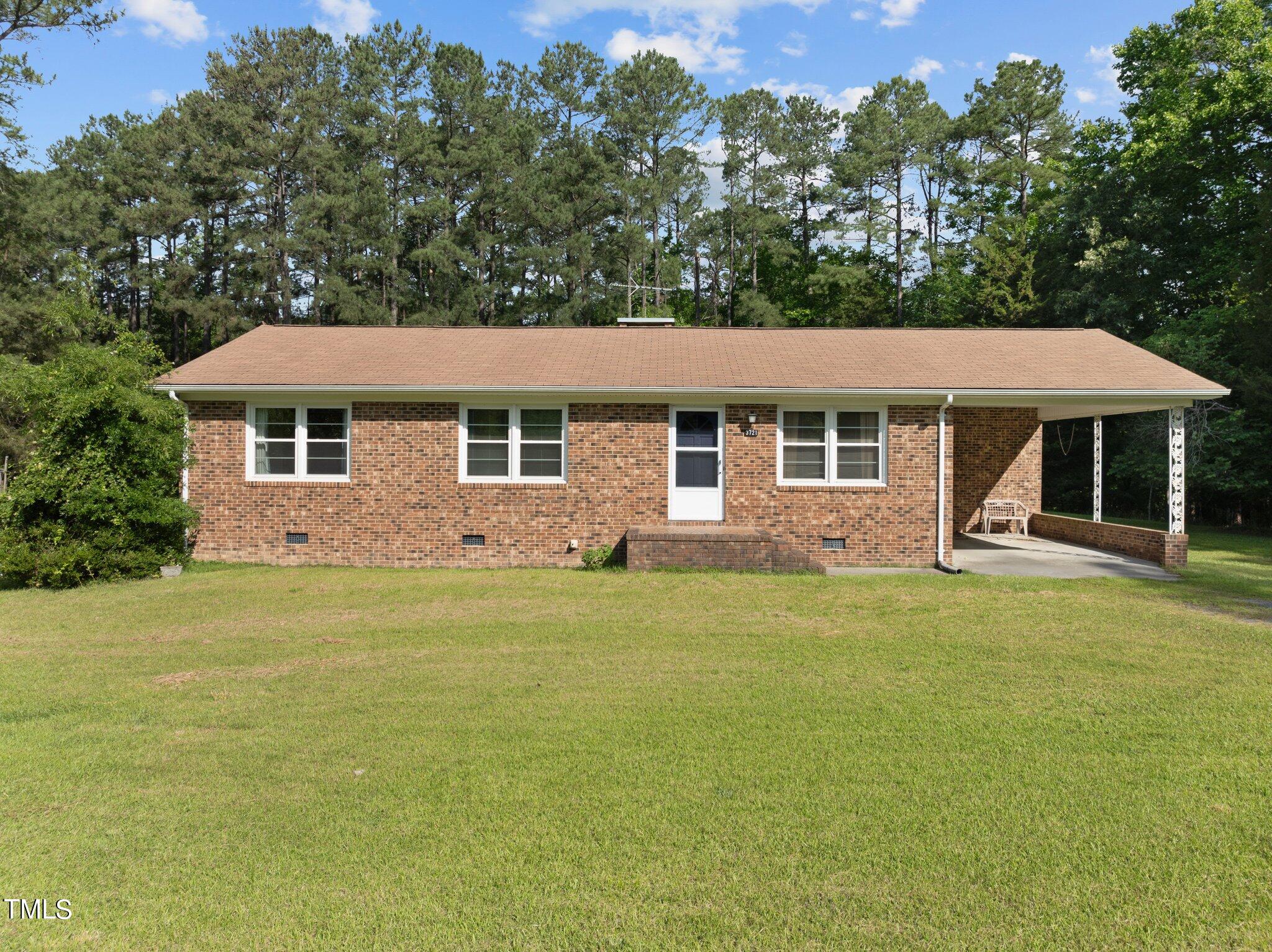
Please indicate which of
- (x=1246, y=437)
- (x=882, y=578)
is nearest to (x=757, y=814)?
(x=882, y=578)

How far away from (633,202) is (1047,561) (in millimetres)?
24248

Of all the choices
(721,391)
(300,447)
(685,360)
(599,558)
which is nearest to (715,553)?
(599,558)

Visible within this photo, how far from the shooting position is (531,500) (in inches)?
496

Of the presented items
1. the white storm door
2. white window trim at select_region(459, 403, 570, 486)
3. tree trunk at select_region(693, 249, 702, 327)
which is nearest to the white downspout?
white window trim at select_region(459, 403, 570, 486)

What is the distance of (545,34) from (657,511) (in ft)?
97.8

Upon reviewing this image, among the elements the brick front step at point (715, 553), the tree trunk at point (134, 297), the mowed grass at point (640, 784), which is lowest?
the mowed grass at point (640, 784)

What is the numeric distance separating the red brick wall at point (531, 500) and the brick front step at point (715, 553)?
3.18ft

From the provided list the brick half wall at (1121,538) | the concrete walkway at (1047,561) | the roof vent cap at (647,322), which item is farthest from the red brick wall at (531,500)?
the roof vent cap at (647,322)

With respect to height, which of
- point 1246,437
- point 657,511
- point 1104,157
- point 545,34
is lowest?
point 657,511

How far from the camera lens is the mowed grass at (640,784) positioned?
3.05m

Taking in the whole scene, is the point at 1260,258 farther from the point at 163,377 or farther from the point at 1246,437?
the point at 163,377

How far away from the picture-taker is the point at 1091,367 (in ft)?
43.9

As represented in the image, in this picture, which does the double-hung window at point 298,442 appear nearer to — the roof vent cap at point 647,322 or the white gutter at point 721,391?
the white gutter at point 721,391

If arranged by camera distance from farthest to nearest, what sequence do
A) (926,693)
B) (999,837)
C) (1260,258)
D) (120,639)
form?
1. (1260,258)
2. (120,639)
3. (926,693)
4. (999,837)
